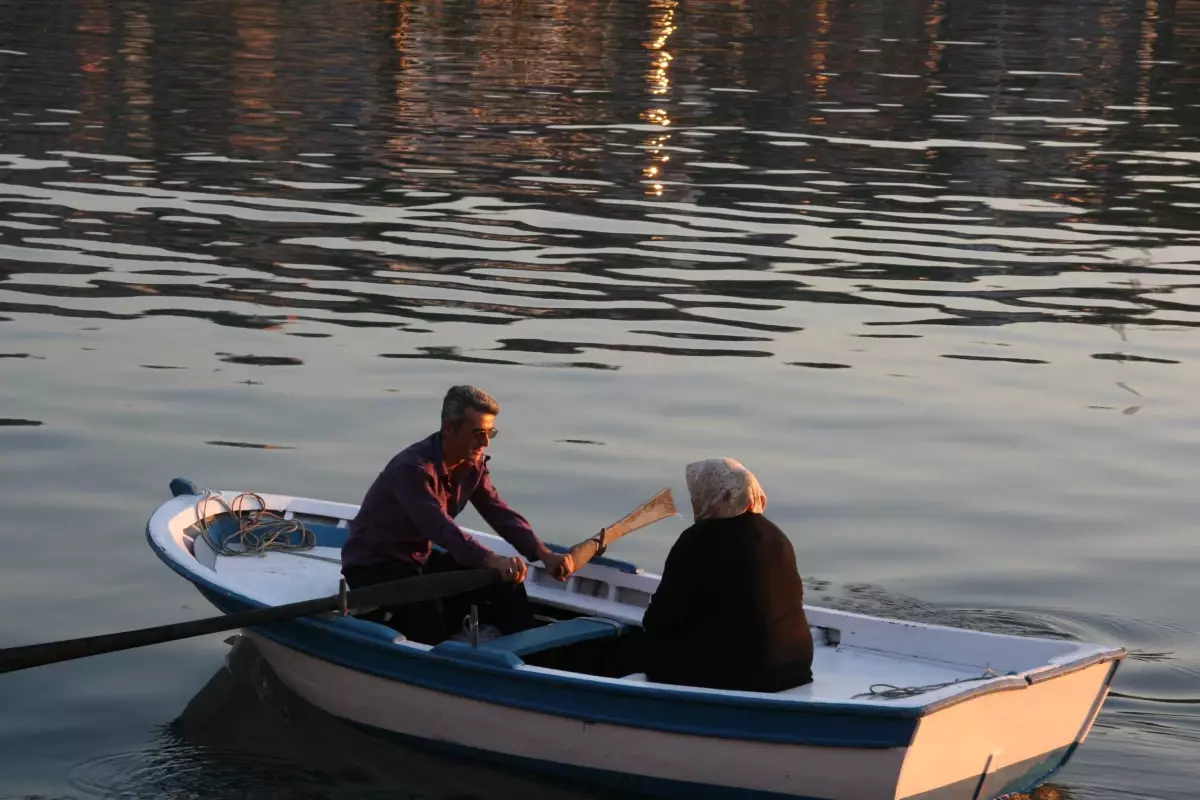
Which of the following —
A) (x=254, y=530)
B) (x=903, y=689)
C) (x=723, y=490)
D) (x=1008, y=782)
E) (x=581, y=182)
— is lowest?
(x=581, y=182)

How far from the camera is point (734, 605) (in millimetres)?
9102

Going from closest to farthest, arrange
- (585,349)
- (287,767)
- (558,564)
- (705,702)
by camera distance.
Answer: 1. (705,702)
2. (287,767)
3. (558,564)
4. (585,349)

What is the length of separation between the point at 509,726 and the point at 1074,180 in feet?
73.8

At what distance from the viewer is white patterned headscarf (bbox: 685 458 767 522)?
9008 millimetres

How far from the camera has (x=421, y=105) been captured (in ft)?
121

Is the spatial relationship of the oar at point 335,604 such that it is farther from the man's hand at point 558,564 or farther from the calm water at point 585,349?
the calm water at point 585,349

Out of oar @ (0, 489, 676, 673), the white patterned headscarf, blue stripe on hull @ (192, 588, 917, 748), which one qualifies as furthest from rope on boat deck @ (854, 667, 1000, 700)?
oar @ (0, 489, 676, 673)

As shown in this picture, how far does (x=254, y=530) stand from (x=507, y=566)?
8.01 ft

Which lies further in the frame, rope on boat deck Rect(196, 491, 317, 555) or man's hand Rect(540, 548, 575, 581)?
rope on boat deck Rect(196, 491, 317, 555)

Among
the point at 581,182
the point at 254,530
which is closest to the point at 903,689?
the point at 254,530

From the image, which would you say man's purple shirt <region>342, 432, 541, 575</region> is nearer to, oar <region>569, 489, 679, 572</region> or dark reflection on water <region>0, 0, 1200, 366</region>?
oar <region>569, 489, 679, 572</region>

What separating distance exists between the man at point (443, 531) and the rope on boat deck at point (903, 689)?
1.84 metres

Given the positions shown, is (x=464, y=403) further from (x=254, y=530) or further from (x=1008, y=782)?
(x=1008, y=782)

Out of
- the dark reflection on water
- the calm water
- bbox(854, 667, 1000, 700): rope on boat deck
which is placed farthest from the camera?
the dark reflection on water
